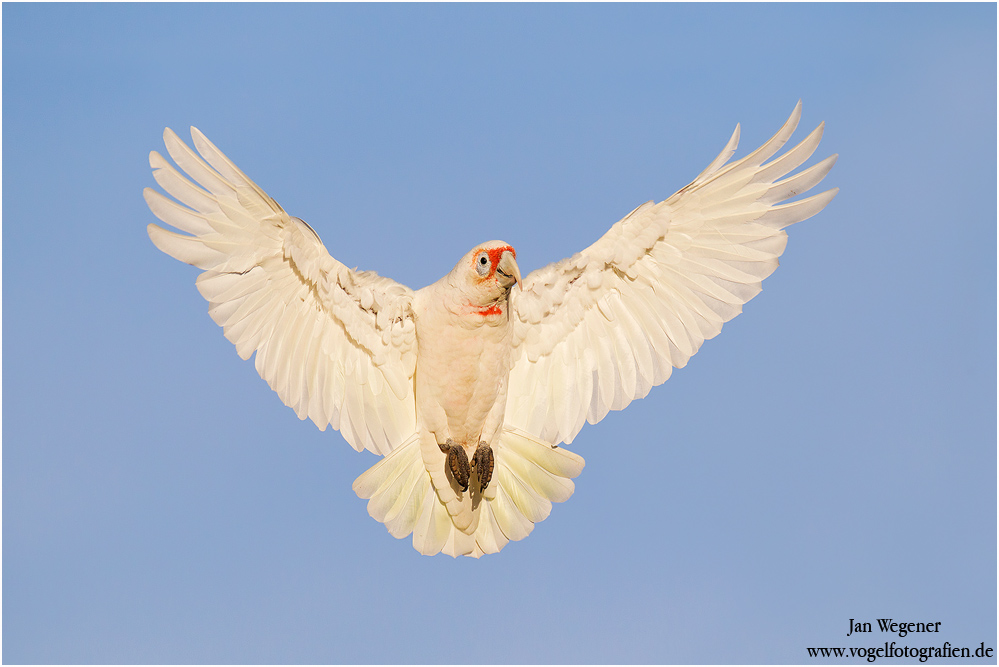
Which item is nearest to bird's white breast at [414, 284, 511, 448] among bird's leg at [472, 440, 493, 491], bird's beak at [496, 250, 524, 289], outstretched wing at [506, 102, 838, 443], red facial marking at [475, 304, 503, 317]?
red facial marking at [475, 304, 503, 317]

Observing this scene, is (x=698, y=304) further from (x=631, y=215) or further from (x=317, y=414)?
(x=317, y=414)

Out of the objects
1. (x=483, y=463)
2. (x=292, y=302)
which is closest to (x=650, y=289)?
(x=483, y=463)

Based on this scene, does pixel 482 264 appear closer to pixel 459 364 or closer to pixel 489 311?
pixel 489 311

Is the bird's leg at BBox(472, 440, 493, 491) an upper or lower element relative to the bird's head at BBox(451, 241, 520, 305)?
lower

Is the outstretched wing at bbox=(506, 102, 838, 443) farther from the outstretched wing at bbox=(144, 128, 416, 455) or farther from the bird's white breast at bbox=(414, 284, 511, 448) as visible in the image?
the outstretched wing at bbox=(144, 128, 416, 455)

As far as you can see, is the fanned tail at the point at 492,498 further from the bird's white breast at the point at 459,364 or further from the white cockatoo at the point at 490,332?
the bird's white breast at the point at 459,364

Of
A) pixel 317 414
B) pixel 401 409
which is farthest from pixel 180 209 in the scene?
pixel 401 409

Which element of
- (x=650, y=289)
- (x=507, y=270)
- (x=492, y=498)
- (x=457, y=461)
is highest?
(x=650, y=289)
